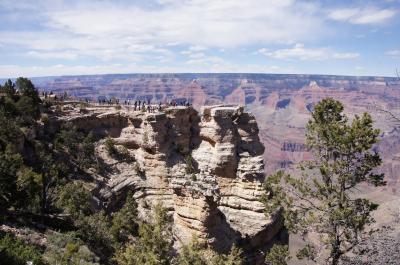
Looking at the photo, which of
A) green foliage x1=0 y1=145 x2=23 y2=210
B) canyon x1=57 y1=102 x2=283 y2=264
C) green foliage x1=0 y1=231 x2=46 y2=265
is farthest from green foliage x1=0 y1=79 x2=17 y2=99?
green foliage x1=0 y1=231 x2=46 y2=265

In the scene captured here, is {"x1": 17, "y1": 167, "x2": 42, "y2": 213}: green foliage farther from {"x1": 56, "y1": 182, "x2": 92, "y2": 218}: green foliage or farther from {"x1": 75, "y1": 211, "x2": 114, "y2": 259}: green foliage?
{"x1": 75, "y1": 211, "x2": 114, "y2": 259}: green foliage

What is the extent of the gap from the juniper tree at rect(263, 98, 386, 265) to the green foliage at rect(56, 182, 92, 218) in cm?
1508

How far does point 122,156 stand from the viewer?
4359cm

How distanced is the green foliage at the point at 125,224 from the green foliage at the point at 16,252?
1110 cm

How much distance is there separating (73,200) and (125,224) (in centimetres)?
527

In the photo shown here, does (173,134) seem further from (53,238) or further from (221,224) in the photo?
(53,238)

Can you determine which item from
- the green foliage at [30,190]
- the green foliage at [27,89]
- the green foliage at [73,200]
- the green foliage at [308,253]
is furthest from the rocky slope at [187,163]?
the green foliage at [308,253]

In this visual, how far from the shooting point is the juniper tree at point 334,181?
704 inches

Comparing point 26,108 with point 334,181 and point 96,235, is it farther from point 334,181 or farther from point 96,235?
point 334,181

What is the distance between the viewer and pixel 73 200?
29.1 m

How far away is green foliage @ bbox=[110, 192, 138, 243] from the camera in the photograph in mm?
30369

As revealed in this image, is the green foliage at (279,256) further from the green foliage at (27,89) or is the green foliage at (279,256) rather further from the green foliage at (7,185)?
the green foliage at (27,89)

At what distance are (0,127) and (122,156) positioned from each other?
45.2 ft

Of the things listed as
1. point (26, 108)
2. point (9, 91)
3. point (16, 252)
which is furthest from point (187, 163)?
point (16, 252)
